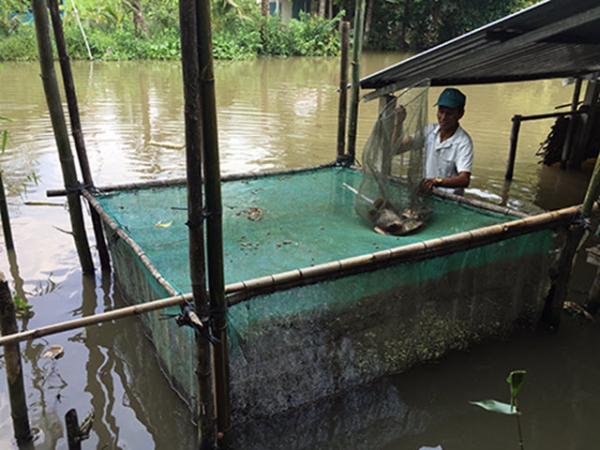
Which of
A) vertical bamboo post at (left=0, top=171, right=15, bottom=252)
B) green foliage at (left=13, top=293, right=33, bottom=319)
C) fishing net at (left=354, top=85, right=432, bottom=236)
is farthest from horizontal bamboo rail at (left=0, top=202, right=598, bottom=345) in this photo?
vertical bamboo post at (left=0, top=171, right=15, bottom=252)

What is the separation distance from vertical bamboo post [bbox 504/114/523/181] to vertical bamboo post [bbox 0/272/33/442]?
18.2 ft

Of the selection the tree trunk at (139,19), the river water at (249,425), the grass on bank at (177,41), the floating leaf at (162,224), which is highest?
the tree trunk at (139,19)

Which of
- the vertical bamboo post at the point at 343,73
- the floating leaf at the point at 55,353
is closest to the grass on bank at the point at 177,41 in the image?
the vertical bamboo post at the point at 343,73

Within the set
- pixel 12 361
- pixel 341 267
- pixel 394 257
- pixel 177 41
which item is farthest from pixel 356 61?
pixel 177 41

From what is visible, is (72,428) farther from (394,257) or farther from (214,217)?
(394,257)

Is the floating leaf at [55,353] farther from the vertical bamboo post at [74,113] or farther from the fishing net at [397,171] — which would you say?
the fishing net at [397,171]

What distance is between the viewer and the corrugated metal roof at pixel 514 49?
2373 millimetres

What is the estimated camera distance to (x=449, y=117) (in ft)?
11.2

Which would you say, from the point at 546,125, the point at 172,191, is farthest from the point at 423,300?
the point at 546,125

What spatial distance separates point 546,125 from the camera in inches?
391

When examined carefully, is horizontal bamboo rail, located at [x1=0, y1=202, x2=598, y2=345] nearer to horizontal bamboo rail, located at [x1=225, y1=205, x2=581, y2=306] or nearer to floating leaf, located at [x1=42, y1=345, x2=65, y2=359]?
horizontal bamboo rail, located at [x1=225, y1=205, x2=581, y2=306]

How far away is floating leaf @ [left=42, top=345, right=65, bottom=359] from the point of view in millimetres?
2887

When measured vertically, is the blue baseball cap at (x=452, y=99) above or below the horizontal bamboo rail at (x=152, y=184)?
above

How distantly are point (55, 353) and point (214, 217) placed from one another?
1832mm
